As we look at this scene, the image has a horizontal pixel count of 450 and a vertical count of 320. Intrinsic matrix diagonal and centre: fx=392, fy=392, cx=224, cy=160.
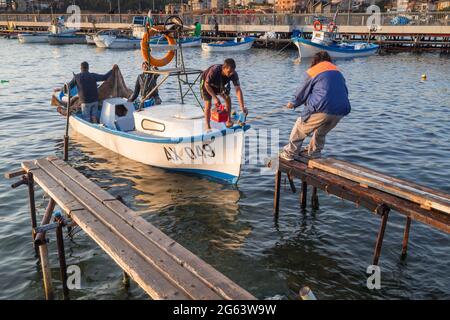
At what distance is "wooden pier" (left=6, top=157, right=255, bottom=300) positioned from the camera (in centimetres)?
476

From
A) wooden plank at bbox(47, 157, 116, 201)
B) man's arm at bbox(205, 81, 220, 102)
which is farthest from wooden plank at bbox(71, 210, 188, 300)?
man's arm at bbox(205, 81, 220, 102)

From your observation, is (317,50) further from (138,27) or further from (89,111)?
(89,111)

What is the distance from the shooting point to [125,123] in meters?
14.1

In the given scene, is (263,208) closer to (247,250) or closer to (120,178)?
(247,250)

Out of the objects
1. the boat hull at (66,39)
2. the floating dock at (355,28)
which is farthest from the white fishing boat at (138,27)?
the boat hull at (66,39)

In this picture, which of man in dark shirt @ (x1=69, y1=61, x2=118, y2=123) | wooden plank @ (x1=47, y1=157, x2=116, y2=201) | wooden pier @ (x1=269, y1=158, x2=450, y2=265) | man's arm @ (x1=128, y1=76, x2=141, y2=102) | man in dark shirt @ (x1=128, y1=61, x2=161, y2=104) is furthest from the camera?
man in dark shirt @ (x1=69, y1=61, x2=118, y2=123)

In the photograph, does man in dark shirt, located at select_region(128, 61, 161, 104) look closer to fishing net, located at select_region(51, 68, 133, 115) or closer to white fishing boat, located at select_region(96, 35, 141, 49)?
fishing net, located at select_region(51, 68, 133, 115)

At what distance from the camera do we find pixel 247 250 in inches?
340

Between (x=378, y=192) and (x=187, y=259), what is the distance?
4138 mm

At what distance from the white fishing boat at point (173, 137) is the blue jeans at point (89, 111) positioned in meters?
0.51

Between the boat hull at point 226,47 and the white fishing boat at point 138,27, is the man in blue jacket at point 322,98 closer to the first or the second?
the boat hull at point 226,47

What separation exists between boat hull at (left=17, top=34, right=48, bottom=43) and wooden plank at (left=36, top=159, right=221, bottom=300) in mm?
65929

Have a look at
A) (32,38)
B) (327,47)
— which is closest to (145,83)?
(327,47)

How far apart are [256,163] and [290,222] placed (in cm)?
440
